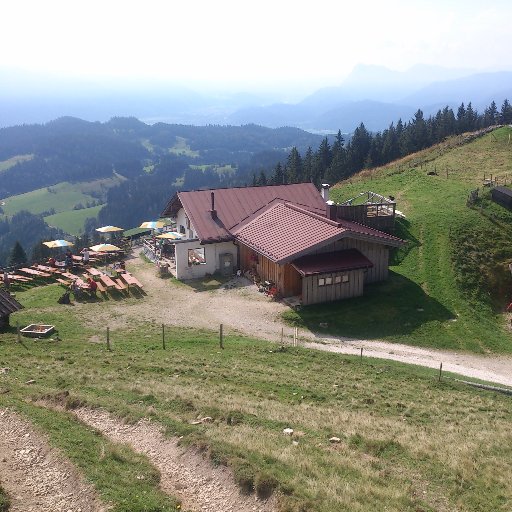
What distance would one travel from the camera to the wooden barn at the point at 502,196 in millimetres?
40562

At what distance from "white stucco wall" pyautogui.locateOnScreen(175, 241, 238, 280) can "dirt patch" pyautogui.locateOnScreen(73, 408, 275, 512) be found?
2221 cm

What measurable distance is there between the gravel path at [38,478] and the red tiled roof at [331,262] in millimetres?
19653

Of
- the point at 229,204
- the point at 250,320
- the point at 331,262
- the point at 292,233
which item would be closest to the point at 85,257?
the point at 229,204

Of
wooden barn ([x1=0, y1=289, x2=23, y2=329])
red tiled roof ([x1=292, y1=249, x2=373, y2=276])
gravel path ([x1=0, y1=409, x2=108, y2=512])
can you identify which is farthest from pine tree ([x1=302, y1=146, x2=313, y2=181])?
gravel path ([x1=0, y1=409, x2=108, y2=512])

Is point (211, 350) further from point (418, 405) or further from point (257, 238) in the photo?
point (257, 238)

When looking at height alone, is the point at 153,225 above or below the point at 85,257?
above

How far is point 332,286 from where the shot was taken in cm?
3136

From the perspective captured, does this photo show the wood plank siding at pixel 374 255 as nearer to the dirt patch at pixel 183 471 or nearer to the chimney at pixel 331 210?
the chimney at pixel 331 210

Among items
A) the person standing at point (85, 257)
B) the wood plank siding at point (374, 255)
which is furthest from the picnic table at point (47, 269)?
the wood plank siding at point (374, 255)

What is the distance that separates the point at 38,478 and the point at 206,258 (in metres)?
26.7

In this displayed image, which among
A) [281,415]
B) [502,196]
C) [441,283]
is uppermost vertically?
[502,196]

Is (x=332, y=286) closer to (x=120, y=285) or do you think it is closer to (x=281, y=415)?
(x=120, y=285)

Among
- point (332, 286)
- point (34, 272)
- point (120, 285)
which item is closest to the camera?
point (332, 286)

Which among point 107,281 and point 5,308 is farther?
point 107,281
